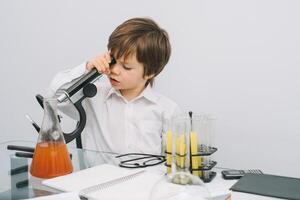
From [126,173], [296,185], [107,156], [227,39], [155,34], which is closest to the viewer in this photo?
[296,185]

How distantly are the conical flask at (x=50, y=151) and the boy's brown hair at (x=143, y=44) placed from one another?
0.41 metres

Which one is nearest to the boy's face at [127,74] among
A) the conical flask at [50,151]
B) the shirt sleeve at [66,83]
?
the shirt sleeve at [66,83]

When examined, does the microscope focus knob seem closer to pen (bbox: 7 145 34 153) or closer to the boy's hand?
the boy's hand

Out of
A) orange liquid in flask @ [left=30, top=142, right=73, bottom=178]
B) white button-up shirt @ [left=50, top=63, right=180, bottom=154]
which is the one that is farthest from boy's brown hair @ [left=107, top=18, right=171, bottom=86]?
orange liquid in flask @ [left=30, top=142, right=73, bottom=178]

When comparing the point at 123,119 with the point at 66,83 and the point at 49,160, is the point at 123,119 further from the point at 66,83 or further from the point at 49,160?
the point at 49,160

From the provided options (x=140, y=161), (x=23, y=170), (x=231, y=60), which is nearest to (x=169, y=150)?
(x=140, y=161)

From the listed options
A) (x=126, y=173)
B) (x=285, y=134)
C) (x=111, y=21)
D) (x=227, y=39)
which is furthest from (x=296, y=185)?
(x=111, y=21)

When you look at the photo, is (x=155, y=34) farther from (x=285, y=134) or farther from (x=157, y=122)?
(x=285, y=134)

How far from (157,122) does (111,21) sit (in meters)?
0.57

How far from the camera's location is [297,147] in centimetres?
129

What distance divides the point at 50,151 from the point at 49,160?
0.02 meters

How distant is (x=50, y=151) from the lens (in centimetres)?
79

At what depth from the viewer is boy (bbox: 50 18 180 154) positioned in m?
1.19

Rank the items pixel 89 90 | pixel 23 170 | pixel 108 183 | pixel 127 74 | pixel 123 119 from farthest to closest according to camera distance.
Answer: pixel 123 119
pixel 127 74
pixel 89 90
pixel 23 170
pixel 108 183
